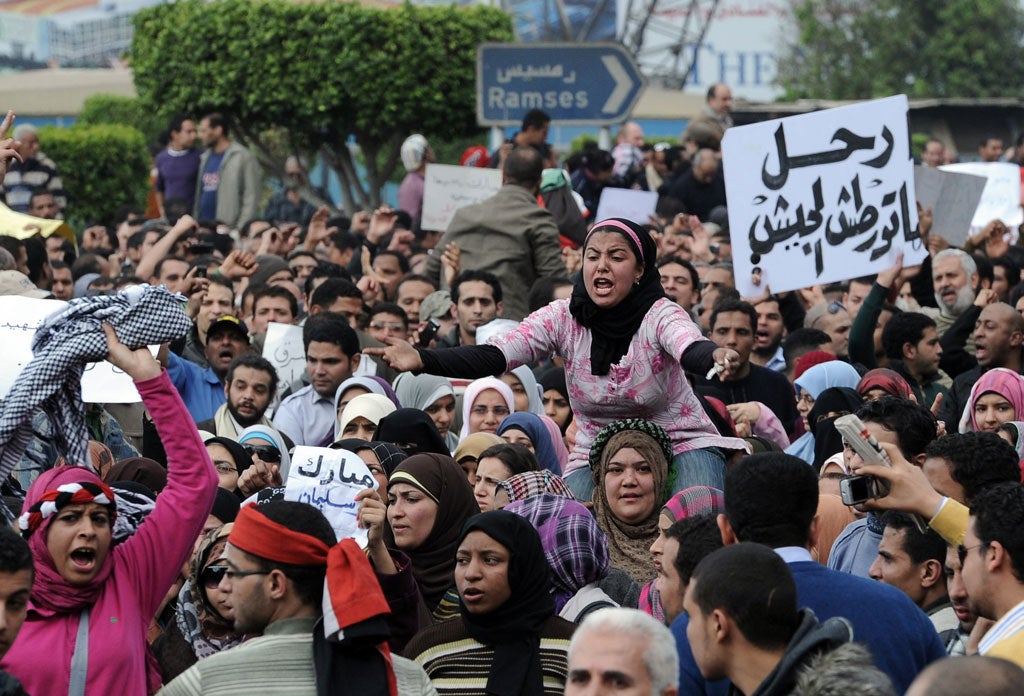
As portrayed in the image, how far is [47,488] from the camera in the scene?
5230 millimetres

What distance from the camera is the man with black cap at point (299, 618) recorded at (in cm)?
442

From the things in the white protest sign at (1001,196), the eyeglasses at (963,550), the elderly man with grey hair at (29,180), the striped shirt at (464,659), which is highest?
the elderly man with grey hair at (29,180)

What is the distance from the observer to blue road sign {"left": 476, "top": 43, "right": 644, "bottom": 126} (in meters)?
15.4

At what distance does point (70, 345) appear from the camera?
17.4ft

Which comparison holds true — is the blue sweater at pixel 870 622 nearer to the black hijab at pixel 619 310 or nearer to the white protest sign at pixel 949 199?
the black hijab at pixel 619 310

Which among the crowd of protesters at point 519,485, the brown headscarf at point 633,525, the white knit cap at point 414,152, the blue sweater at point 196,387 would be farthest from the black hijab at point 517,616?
the white knit cap at point 414,152

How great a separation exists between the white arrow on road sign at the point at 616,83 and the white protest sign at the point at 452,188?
4.37 feet

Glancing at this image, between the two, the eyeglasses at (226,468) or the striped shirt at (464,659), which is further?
the eyeglasses at (226,468)

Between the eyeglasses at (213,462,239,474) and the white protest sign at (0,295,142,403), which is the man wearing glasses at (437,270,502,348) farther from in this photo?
the white protest sign at (0,295,142,403)

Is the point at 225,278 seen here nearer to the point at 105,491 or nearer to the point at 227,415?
the point at 227,415

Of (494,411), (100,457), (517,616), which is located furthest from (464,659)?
(494,411)

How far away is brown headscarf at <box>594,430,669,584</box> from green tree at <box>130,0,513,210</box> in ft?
42.1

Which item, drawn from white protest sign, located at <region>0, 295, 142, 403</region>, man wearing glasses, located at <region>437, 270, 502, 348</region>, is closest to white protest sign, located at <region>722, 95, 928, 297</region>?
man wearing glasses, located at <region>437, 270, 502, 348</region>

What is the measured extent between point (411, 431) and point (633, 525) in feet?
4.84
